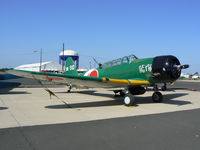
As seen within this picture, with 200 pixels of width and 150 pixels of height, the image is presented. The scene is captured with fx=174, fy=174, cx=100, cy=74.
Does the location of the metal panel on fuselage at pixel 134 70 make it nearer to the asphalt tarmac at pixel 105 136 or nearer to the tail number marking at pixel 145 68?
the tail number marking at pixel 145 68

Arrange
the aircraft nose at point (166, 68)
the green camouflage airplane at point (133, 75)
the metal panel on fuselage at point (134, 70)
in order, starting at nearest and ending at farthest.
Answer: the green camouflage airplane at point (133, 75) → the aircraft nose at point (166, 68) → the metal panel on fuselage at point (134, 70)

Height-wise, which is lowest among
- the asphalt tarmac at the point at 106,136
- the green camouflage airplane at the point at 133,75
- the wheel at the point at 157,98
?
the asphalt tarmac at the point at 106,136

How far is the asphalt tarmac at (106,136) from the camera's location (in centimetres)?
306

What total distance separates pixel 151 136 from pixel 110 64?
642 centimetres

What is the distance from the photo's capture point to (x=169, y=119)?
204 inches

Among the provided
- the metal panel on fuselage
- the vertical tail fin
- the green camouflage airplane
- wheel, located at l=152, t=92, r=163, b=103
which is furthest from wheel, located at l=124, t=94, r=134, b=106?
the vertical tail fin

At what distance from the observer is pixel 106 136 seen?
11.8 feet

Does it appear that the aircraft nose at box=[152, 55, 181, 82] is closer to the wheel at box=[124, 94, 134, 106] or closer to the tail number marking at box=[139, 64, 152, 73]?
the tail number marking at box=[139, 64, 152, 73]

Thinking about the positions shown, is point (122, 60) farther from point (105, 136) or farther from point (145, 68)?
point (105, 136)

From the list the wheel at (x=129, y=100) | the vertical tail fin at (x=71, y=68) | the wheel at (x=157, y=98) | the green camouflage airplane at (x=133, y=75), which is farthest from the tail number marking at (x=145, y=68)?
the vertical tail fin at (x=71, y=68)

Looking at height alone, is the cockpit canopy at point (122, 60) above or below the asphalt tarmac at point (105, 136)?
above

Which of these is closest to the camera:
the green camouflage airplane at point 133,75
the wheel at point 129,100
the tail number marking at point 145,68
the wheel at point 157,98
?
the green camouflage airplane at point 133,75

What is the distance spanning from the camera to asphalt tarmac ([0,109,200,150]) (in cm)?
306

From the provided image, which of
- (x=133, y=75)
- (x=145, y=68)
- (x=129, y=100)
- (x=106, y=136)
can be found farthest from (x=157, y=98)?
(x=106, y=136)
